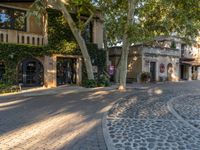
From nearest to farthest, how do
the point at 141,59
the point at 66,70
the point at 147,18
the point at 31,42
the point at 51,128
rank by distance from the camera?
the point at 51,128 < the point at 31,42 < the point at 66,70 < the point at 147,18 < the point at 141,59

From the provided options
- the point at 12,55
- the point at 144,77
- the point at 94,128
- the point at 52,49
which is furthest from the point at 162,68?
the point at 94,128

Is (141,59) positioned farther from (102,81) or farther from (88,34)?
(102,81)

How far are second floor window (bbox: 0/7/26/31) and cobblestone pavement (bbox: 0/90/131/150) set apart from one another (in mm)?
10354

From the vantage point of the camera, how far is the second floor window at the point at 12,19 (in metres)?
18.7

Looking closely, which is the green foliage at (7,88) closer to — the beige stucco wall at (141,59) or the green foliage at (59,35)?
the green foliage at (59,35)

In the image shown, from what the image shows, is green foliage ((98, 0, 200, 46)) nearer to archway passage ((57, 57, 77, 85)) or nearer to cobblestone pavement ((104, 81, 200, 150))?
archway passage ((57, 57, 77, 85))

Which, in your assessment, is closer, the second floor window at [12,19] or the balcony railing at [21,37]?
the balcony railing at [21,37]

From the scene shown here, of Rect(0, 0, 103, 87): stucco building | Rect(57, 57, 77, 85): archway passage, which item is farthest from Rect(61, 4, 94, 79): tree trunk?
Rect(57, 57, 77, 85): archway passage

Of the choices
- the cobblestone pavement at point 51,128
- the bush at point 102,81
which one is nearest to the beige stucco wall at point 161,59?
the bush at point 102,81

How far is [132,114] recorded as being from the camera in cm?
898

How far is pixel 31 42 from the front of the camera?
19406 millimetres

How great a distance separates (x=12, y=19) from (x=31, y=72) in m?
4.16

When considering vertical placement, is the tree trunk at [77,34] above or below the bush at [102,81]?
above

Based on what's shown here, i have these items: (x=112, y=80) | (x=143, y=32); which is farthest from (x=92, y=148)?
(x=112, y=80)
